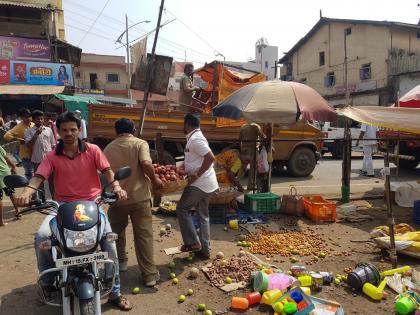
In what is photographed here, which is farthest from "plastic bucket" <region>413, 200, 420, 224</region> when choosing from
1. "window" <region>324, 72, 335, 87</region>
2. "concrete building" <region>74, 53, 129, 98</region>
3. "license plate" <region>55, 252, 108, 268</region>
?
"concrete building" <region>74, 53, 129, 98</region>

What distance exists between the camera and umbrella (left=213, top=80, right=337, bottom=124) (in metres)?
6.50

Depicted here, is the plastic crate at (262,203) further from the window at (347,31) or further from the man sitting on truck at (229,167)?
the window at (347,31)

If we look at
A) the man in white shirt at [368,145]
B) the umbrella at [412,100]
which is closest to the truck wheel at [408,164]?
the man in white shirt at [368,145]

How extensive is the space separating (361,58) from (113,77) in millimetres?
24597

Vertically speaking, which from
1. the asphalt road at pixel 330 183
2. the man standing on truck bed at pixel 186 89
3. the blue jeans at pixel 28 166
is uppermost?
the man standing on truck bed at pixel 186 89

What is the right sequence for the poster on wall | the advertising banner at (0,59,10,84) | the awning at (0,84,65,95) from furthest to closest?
1. the poster on wall
2. the advertising banner at (0,59,10,84)
3. the awning at (0,84,65,95)

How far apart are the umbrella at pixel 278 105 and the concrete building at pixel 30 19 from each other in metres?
20.0

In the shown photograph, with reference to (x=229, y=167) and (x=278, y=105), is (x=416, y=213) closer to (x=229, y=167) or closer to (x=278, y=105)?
(x=278, y=105)

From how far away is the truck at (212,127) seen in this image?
10.2 metres

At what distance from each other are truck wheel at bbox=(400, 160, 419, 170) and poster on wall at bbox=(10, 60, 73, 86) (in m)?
16.9

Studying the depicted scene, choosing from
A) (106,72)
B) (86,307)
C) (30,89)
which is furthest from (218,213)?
(106,72)

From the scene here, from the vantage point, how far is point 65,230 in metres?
2.80

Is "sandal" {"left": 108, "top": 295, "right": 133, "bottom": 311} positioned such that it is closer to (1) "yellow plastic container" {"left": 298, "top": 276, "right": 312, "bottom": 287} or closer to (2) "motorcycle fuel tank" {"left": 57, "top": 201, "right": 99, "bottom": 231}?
(2) "motorcycle fuel tank" {"left": 57, "top": 201, "right": 99, "bottom": 231}

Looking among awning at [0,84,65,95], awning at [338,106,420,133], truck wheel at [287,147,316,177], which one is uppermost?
awning at [0,84,65,95]
